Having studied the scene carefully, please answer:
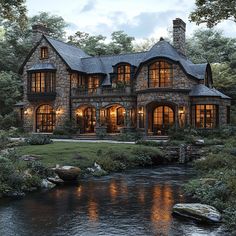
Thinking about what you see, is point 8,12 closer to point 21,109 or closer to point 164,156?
point 164,156

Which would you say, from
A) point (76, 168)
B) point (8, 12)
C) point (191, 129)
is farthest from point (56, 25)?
point (76, 168)

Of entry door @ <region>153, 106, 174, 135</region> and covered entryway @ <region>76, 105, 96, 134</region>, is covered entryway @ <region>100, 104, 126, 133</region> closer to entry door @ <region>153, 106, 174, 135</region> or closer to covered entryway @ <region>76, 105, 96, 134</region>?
covered entryway @ <region>76, 105, 96, 134</region>

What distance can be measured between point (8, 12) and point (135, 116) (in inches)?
712

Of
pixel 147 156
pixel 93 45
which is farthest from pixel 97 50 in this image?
pixel 147 156

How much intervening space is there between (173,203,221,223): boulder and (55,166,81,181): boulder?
7.22 meters

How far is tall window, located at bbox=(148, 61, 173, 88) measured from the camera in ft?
112

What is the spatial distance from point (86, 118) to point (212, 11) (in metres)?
20.3

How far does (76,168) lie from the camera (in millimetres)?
18734

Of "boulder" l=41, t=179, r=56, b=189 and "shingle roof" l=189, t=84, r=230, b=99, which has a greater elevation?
"shingle roof" l=189, t=84, r=230, b=99

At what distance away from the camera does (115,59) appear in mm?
40781

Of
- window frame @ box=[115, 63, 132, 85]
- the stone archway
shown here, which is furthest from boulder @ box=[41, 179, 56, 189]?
window frame @ box=[115, 63, 132, 85]

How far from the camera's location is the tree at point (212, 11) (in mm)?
21453

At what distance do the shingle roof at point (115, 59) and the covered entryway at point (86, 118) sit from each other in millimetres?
4163

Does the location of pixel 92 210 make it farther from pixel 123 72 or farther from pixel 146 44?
pixel 146 44
